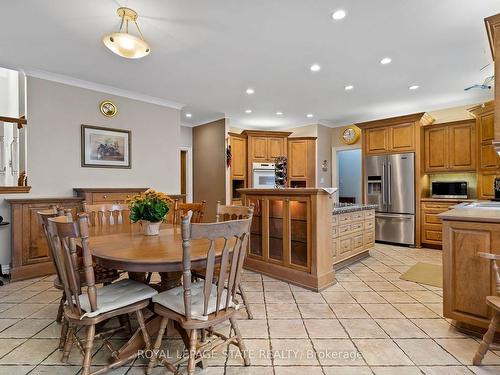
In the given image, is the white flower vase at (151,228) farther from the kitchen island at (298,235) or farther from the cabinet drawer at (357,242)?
the cabinet drawer at (357,242)

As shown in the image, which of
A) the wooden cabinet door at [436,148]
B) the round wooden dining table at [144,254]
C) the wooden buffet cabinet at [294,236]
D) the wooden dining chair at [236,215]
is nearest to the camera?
the round wooden dining table at [144,254]

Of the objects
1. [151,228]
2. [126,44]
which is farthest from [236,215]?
[126,44]

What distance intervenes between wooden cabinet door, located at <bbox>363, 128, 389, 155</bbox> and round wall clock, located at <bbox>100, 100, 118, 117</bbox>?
4.74m

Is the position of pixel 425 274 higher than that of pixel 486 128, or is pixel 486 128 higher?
pixel 486 128

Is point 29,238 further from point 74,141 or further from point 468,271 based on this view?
point 468,271

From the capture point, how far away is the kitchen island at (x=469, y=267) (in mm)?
1949

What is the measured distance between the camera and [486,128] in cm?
439

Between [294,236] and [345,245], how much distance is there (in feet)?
3.04

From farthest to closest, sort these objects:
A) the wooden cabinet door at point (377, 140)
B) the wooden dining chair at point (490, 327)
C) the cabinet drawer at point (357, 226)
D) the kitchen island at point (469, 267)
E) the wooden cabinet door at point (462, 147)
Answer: the wooden cabinet door at point (377, 140) < the wooden cabinet door at point (462, 147) < the cabinet drawer at point (357, 226) < the kitchen island at point (469, 267) < the wooden dining chair at point (490, 327)

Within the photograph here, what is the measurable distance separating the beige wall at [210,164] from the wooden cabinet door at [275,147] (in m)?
1.22

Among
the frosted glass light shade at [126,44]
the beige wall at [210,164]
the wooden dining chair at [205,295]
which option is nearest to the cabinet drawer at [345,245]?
the wooden dining chair at [205,295]

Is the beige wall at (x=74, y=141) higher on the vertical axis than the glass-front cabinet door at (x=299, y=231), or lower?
higher

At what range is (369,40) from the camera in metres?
2.90

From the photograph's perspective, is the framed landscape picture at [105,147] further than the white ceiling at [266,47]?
Result: Yes
